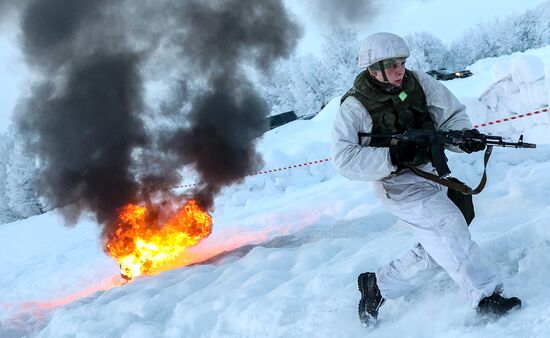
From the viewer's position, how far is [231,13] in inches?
358

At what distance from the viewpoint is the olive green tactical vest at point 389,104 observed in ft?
10.7

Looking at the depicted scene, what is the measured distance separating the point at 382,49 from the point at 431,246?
130cm

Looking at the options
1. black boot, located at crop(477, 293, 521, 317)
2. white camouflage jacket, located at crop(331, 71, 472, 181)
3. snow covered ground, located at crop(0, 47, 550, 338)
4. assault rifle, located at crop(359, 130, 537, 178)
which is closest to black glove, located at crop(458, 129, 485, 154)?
assault rifle, located at crop(359, 130, 537, 178)

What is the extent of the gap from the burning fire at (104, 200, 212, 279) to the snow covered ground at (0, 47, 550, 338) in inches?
14.5

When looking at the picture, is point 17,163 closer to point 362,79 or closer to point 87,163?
point 87,163

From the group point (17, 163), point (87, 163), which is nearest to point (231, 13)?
point (87, 163)

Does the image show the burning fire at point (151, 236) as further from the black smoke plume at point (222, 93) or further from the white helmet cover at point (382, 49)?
the white helmet cover at point (382, 49)

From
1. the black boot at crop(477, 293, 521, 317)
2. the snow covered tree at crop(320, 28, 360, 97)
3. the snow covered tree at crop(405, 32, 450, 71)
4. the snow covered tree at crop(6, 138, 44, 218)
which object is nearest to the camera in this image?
the black boot at crop(477, 293, 521, 317)

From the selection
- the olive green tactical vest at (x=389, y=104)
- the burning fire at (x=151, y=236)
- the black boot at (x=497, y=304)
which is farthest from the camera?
the burning fire at (x=151, y=236)

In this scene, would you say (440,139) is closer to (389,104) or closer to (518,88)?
(389,104)

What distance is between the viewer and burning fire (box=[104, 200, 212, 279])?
24.4 ft

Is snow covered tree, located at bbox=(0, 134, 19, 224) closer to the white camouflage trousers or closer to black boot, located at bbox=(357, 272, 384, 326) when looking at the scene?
black boot, located at bbox=(357, 272, 384, 326)

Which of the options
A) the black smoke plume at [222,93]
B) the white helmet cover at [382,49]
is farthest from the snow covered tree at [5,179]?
the white helmet cover at [382,49]

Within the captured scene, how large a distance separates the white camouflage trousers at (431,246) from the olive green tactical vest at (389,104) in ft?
1.09
